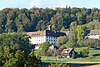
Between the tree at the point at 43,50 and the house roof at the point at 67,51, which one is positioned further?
the house roof at the point at 67,51

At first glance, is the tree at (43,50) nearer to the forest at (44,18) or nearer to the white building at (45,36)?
the white building at (45,36)

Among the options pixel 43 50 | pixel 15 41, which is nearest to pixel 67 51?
pixel 43 50

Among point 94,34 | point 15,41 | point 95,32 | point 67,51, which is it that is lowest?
point 67,51

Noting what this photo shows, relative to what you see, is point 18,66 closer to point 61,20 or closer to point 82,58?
point 82,58

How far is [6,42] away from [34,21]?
4207 centimetres

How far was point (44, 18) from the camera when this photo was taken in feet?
394

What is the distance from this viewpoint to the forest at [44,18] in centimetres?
11138

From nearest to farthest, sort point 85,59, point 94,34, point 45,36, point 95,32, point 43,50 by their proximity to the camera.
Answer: point 85,59 → point 43,50 → point 94,34 → point 95,32 → point 45,36

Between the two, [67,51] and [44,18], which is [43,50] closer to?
[67,51]

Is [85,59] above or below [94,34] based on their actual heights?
below

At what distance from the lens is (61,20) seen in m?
114

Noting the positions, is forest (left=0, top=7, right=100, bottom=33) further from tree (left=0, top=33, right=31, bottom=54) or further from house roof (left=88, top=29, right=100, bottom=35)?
tree (left=0, top=33, right=31, bottom=54)

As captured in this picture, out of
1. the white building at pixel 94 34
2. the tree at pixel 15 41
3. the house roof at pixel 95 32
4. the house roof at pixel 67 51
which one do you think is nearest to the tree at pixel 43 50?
the tree at pixel 15 41

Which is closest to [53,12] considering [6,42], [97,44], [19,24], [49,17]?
[49,17]
